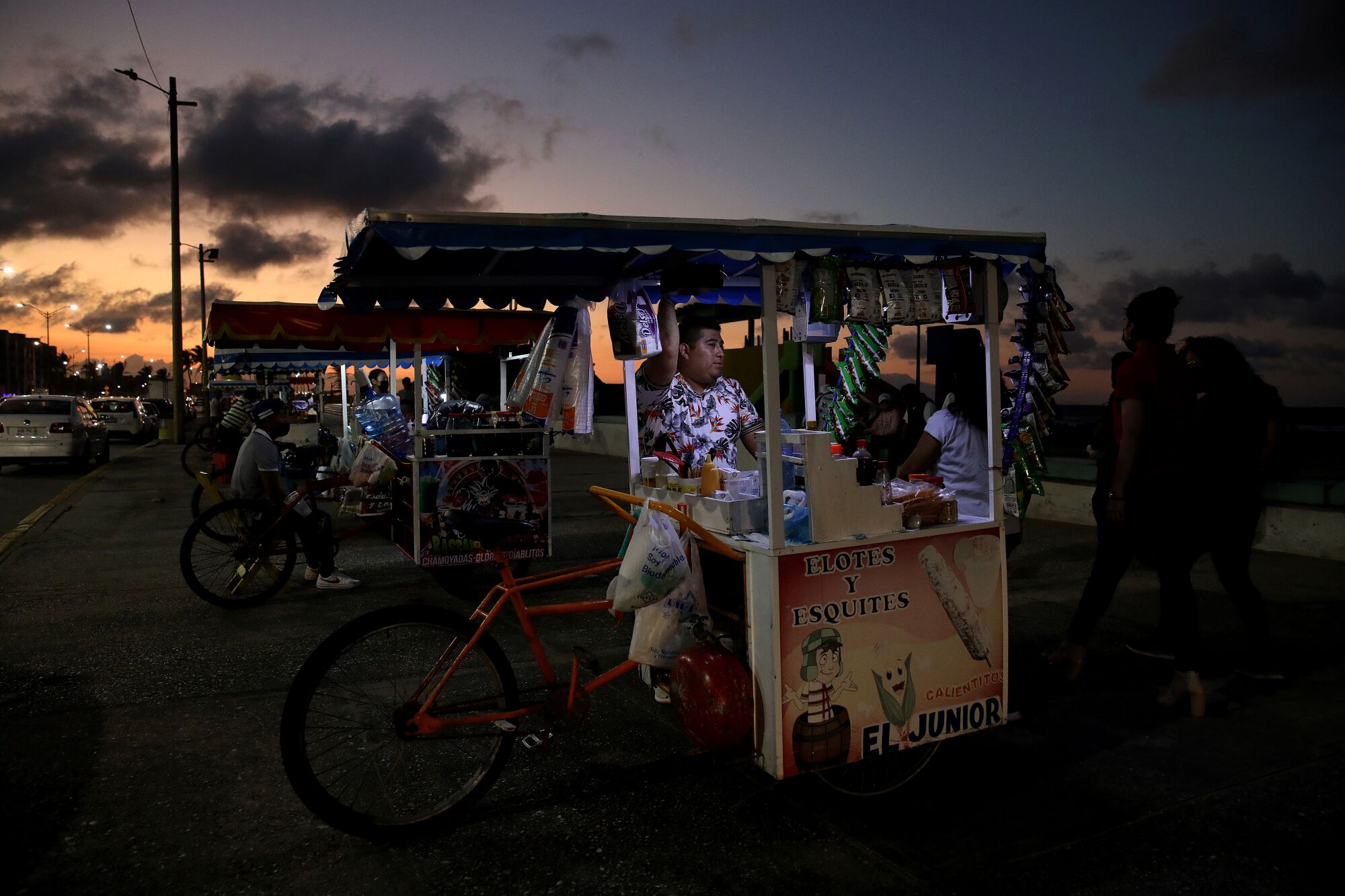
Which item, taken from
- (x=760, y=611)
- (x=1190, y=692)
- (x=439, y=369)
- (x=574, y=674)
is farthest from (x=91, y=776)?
(x=439, y=369)

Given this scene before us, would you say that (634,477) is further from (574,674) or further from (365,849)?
(365,849)

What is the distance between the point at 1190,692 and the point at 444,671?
3541 millimetres

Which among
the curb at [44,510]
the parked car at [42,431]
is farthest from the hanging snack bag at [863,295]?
the parked car at [42,431]

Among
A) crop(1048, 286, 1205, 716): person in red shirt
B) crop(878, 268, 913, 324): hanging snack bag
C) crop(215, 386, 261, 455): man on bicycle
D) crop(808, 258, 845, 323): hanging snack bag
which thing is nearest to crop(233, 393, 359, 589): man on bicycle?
crop(215, 386, 261, 455): man on bicycle

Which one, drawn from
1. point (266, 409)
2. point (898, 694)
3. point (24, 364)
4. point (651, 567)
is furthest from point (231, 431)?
point (24, 364)

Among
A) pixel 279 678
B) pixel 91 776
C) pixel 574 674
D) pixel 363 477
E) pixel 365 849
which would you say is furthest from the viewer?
pixel 363 477

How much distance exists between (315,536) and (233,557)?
0.59 metres

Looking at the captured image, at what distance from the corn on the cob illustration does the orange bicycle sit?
80cm

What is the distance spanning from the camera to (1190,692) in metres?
4.23

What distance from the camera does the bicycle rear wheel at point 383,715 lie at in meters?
2.93

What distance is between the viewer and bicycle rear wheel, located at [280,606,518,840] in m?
2.93

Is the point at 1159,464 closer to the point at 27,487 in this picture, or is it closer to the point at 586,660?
the point at 586,660

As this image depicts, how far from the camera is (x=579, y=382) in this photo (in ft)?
15.4

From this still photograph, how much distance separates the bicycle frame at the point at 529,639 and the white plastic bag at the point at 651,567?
0.41 feet
